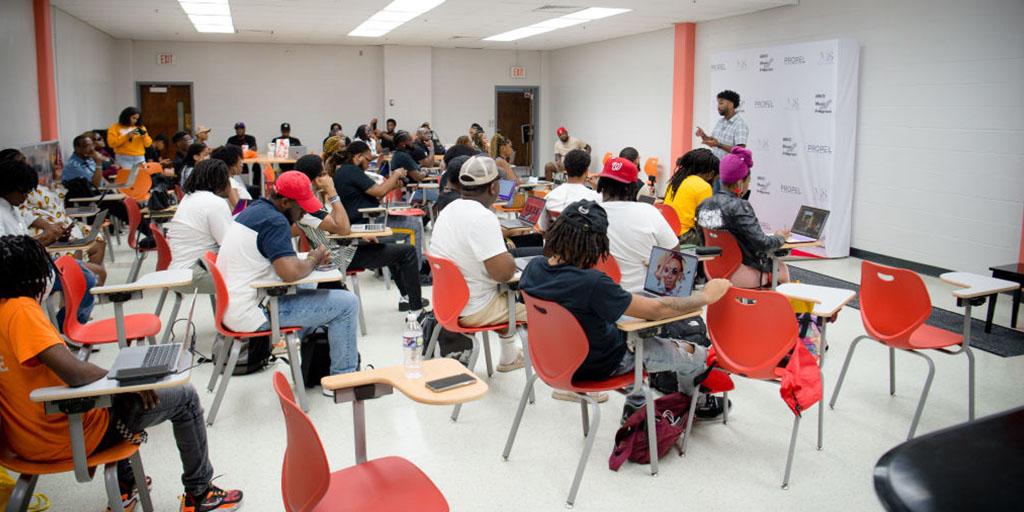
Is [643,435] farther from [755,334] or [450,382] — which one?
[450,382]

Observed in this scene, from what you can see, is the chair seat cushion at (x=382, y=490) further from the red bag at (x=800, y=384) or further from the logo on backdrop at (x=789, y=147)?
the logo on backdrop at (x=789, y=147)

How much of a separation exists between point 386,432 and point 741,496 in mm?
1729

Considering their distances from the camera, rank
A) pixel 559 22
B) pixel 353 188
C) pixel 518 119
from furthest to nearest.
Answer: pixel 518 119 → pixel 559 22 → pixel 353 188

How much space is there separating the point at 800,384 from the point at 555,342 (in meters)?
1.05

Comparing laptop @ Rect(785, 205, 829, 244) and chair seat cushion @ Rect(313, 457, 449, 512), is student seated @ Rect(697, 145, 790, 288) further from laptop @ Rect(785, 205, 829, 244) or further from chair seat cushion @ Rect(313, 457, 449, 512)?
chair seat cushion @ Rect(313, 457, 449, 512)

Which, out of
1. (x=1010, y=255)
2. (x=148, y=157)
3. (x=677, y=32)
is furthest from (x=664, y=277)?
(x=148, y=157)

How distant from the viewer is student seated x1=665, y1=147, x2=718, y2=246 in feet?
17.2

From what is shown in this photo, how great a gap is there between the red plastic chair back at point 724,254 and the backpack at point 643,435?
1432mm

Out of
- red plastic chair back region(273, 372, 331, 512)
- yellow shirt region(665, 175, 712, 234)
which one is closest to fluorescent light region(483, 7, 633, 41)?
yellow shirt region(665, 175, 712, 234)

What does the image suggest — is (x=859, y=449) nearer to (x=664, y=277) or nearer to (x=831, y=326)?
(x=664, y=277)

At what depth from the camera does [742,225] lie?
4656 mm

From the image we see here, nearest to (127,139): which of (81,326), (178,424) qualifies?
(81,326)

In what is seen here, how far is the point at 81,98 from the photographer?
10945 mm

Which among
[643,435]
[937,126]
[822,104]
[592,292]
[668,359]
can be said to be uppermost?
[822,104]
